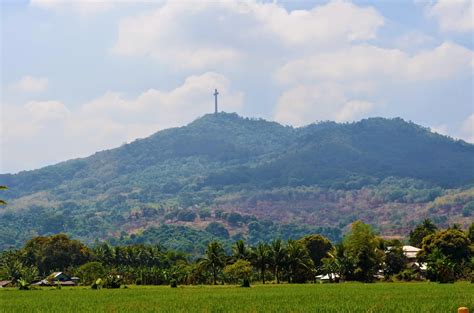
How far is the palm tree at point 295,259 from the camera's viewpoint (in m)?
101

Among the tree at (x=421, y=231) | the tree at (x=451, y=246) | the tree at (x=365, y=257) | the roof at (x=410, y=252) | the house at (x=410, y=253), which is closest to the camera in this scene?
the tree at (x=451, y=246)

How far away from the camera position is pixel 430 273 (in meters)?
92.6

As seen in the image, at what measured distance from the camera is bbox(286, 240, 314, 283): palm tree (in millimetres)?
101375

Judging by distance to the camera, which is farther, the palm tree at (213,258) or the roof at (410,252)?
the roof at (410,252)

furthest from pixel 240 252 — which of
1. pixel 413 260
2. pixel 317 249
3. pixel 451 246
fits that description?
pixel 413 260

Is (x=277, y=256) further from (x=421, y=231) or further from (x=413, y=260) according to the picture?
(x=421, y=231)

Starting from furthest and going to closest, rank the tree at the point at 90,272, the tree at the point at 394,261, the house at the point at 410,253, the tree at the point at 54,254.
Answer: the tree at the point at 54,254, the house at the point at 410,253, the tree at the point at 90,272, the tree at the point at 394,261

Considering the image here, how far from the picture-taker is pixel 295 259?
10181cm

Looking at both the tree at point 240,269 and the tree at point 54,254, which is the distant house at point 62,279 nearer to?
the tree at point 54,254

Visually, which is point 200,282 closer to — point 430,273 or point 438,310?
point 430,273

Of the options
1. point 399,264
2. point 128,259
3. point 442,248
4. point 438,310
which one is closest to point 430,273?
point 442,248

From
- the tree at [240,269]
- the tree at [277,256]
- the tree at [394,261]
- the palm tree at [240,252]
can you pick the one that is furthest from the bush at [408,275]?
the tree at [240,269]

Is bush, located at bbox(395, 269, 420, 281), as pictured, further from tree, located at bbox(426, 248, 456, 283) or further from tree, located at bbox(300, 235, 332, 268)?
tree, located at bbox(300, 235, 332, 268)

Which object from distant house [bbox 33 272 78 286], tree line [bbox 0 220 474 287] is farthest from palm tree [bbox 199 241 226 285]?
distant house [bbox 33 272 78 286]
